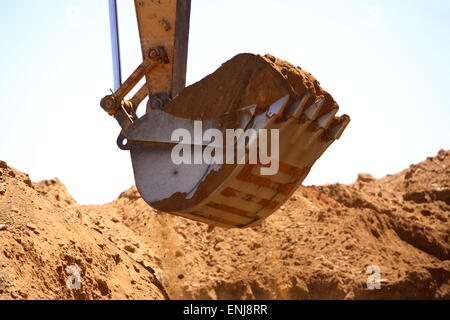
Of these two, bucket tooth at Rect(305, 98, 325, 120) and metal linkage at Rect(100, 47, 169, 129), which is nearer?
bucket tooth at Rect(305, 98, 325, 120)

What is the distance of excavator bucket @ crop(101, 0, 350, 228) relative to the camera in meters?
7.52

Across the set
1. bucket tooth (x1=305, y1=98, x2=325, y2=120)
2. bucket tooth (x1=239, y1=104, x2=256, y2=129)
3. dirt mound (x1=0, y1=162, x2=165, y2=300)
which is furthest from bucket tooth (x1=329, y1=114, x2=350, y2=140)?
dirt mound (x1=0, y1=162, x2=165, y2=300)

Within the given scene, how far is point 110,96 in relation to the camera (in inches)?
342

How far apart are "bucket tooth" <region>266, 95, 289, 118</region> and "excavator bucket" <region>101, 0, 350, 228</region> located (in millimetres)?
11

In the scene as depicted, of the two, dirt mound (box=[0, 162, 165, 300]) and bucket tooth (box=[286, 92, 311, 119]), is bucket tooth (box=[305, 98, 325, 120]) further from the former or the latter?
dirt mound (box=[0, 162, 165, 300])

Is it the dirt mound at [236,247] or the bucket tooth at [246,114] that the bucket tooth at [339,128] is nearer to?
the bucket tooth at [246,114]

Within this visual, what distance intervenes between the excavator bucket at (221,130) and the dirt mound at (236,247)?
2.18 meters

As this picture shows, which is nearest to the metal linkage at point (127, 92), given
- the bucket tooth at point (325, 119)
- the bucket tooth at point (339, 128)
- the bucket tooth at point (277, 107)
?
the bucket tooth at point (277, 107)

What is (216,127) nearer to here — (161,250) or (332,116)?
(332,116)

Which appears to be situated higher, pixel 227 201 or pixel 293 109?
pixel 293 109

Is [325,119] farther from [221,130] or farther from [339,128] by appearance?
[221,130]

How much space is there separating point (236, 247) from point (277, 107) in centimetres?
669

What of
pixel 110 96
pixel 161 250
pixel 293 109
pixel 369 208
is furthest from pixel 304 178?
pixel 369 208
